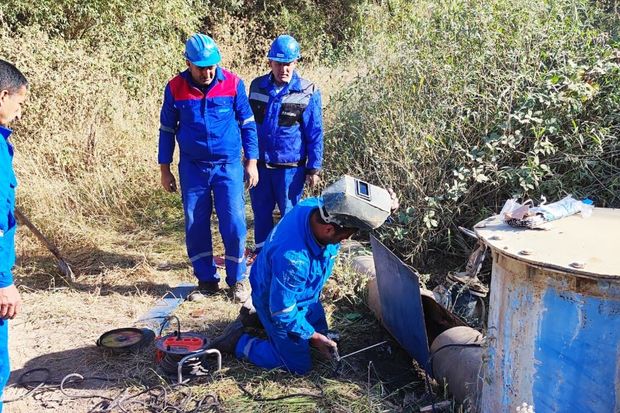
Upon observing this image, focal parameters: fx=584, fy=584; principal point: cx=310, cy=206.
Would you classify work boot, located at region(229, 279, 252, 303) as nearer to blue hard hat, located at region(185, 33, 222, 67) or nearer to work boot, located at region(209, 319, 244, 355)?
work boot, located at region(209, 319, 244, 355)

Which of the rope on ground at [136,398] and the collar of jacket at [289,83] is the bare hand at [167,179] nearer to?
the collar of jacket at [289,83]

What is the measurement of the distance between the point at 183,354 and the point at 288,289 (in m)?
0.86

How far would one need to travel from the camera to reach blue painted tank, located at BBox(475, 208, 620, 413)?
7.62 ft

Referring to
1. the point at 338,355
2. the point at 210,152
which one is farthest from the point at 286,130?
the point at 338,355

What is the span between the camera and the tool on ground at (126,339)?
4051mm

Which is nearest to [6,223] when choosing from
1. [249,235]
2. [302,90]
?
[302,90]

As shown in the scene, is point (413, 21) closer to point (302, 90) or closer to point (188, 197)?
point (302, 90)

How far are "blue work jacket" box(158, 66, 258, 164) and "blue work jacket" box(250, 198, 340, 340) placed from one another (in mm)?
1375

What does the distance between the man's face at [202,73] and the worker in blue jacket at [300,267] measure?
1.56 meters

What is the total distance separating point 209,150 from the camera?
4.67 metres

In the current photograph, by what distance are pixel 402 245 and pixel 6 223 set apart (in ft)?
11.9

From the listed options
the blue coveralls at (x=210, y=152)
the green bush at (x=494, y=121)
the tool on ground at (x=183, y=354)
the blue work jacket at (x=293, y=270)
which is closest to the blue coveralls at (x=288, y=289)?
the blue work jacket at (x=293, y=270)

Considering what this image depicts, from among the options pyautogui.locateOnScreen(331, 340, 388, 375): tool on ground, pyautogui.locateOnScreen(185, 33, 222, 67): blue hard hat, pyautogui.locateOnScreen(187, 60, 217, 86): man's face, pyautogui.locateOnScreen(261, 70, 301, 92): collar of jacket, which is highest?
pyautogui.locateOnScreen(185, 33, 222, 67): blue hard hat

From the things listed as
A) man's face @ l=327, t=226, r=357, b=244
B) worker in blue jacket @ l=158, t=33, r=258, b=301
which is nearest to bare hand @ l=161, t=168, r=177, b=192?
worker in blue jacket @ l=158, t=33, r=258, b=301
